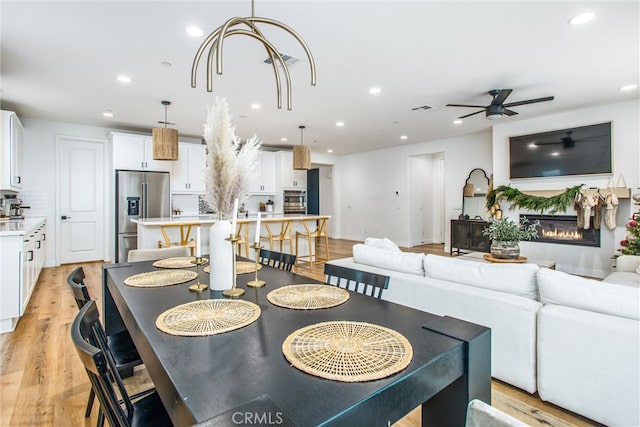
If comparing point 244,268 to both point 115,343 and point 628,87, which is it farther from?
point 628,87

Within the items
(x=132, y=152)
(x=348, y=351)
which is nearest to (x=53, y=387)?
(x=348, y=351)

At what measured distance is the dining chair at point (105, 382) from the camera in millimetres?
799

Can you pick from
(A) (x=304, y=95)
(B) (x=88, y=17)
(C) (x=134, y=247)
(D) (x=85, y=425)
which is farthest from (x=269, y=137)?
(D) (x=85, y=425)

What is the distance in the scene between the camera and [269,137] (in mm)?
7078

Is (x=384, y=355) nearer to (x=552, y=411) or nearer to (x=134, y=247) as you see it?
(x=552, y=411)

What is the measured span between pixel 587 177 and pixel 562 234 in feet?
3.19

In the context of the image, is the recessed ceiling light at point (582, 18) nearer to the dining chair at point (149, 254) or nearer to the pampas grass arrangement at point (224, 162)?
the pampas grass arrangement at point (224, 162)

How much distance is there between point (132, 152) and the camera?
585cm

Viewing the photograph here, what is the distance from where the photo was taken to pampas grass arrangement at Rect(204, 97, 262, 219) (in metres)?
1.43

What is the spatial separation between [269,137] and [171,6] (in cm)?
477

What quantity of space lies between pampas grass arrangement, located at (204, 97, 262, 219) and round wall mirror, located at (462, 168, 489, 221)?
6199 mm

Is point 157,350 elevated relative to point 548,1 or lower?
lower

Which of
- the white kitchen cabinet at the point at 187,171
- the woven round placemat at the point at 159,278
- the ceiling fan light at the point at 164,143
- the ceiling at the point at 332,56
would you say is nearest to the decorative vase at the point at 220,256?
the woven round placemat at the point at 159,278

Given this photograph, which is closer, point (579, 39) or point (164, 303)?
point (164, 303)
